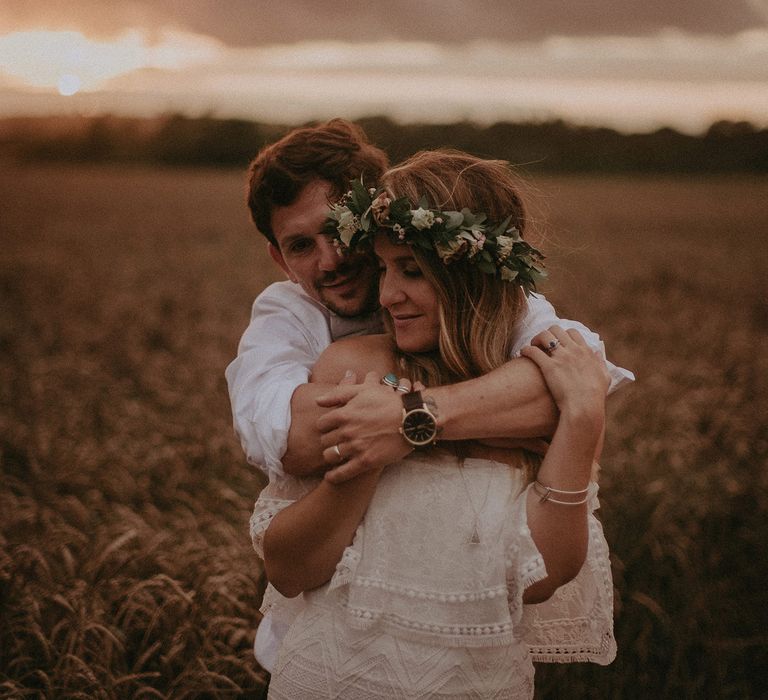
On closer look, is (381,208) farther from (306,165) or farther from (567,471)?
(567,471)

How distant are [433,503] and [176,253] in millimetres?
17749

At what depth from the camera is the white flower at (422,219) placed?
7.75ft

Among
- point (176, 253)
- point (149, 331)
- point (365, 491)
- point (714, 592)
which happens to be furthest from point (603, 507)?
point (176, 253)

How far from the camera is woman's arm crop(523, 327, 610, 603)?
7.54 feet

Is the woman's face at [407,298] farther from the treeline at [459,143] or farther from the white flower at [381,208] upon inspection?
the treeline at [459,143]

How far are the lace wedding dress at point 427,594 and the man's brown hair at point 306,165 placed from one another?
106cm

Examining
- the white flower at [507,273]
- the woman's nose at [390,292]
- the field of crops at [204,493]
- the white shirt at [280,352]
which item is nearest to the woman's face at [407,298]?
the woman's nose at [390,292]

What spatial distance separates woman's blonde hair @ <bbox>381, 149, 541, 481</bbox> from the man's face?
36 centimetres

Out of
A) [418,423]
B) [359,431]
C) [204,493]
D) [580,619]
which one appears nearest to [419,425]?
[418,423]

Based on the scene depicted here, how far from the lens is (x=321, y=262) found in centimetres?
285

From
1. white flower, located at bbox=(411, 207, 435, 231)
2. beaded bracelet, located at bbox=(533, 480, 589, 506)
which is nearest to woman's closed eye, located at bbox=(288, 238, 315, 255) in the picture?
white flower, located at bbox=(411, 207, 435, 231)

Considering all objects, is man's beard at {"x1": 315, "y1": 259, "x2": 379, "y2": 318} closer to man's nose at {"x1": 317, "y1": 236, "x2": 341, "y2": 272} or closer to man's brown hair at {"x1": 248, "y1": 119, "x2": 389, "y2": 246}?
man's nose at {"x1": 317, "y1": 236, "x2": 341, "y2": 272}

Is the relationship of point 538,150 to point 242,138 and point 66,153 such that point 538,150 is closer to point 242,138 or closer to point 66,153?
point 242,138

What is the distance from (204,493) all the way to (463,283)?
3.64 metres
